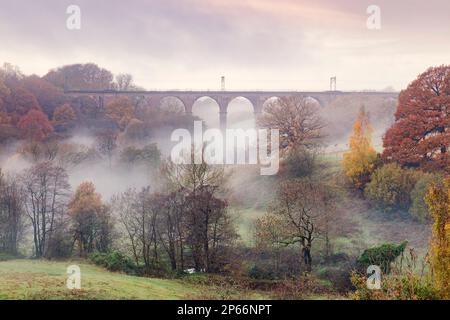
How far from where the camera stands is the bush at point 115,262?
23891 millimetres

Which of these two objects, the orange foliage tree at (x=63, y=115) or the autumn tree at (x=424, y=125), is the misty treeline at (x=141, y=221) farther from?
the orange foliage tree at (x=63, y=115)

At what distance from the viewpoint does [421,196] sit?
27.9 m

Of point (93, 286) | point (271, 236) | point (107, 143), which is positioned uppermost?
point (107, 143)

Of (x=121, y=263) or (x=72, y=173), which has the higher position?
(x=72, y=173)

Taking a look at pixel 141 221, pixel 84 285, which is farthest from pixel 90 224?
pixel 84 285

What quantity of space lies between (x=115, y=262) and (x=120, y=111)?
45.6m

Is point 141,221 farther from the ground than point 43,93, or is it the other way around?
point 43,93

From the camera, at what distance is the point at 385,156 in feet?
107

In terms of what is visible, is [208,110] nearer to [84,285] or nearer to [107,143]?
[107,143]

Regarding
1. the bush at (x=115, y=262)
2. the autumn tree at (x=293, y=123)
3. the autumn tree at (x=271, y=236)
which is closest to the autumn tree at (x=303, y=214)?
the autumn tree at (x=271, y=236)
